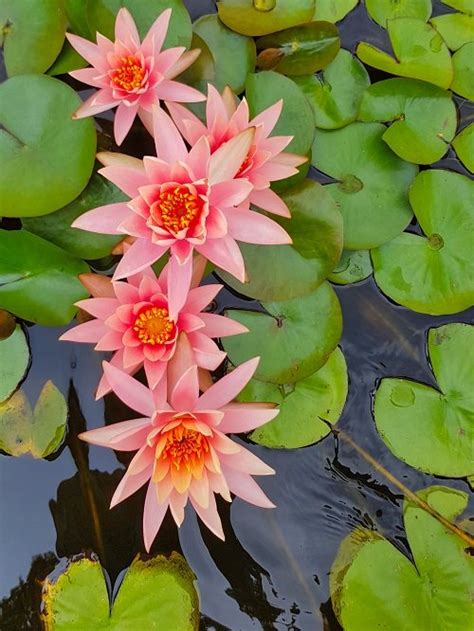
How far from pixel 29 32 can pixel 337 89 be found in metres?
0.97

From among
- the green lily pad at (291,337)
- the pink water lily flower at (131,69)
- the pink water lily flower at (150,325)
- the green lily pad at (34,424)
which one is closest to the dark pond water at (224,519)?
the green lily pad at (34,424)

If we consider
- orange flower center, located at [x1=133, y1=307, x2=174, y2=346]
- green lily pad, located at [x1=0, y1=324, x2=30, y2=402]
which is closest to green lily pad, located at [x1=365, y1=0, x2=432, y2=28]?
orange flower center, located at [x1=133, y1=307, x2=174, y2=346]

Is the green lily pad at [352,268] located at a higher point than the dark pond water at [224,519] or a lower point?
higher

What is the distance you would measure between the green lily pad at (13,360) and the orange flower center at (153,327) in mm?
552

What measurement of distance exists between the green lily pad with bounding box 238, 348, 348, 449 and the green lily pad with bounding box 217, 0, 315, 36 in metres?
1.09

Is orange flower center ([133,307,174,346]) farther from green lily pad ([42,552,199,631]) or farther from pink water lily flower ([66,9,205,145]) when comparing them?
green lily pad ([42,552,199,631])

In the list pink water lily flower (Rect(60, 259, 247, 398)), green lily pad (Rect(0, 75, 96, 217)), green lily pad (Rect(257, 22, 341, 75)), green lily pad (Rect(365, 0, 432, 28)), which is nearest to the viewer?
pink water lily flower (Rect(60, 259, 247, 398))

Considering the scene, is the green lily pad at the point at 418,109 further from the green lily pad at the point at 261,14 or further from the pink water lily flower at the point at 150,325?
the pink water lily flower at the point at 150,325

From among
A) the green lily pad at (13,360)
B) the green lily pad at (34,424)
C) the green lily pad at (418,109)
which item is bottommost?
the green lily pad at (34,424)

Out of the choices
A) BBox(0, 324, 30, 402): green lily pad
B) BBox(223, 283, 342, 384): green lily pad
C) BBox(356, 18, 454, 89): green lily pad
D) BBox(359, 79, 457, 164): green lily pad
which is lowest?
BBox(0, 324, 30, 402): green lily pad

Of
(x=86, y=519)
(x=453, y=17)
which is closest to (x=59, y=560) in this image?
(x=86, y=519)

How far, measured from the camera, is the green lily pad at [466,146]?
1784mm

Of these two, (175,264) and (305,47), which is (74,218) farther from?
(305,47)

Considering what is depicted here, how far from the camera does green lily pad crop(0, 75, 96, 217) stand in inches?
60.3
